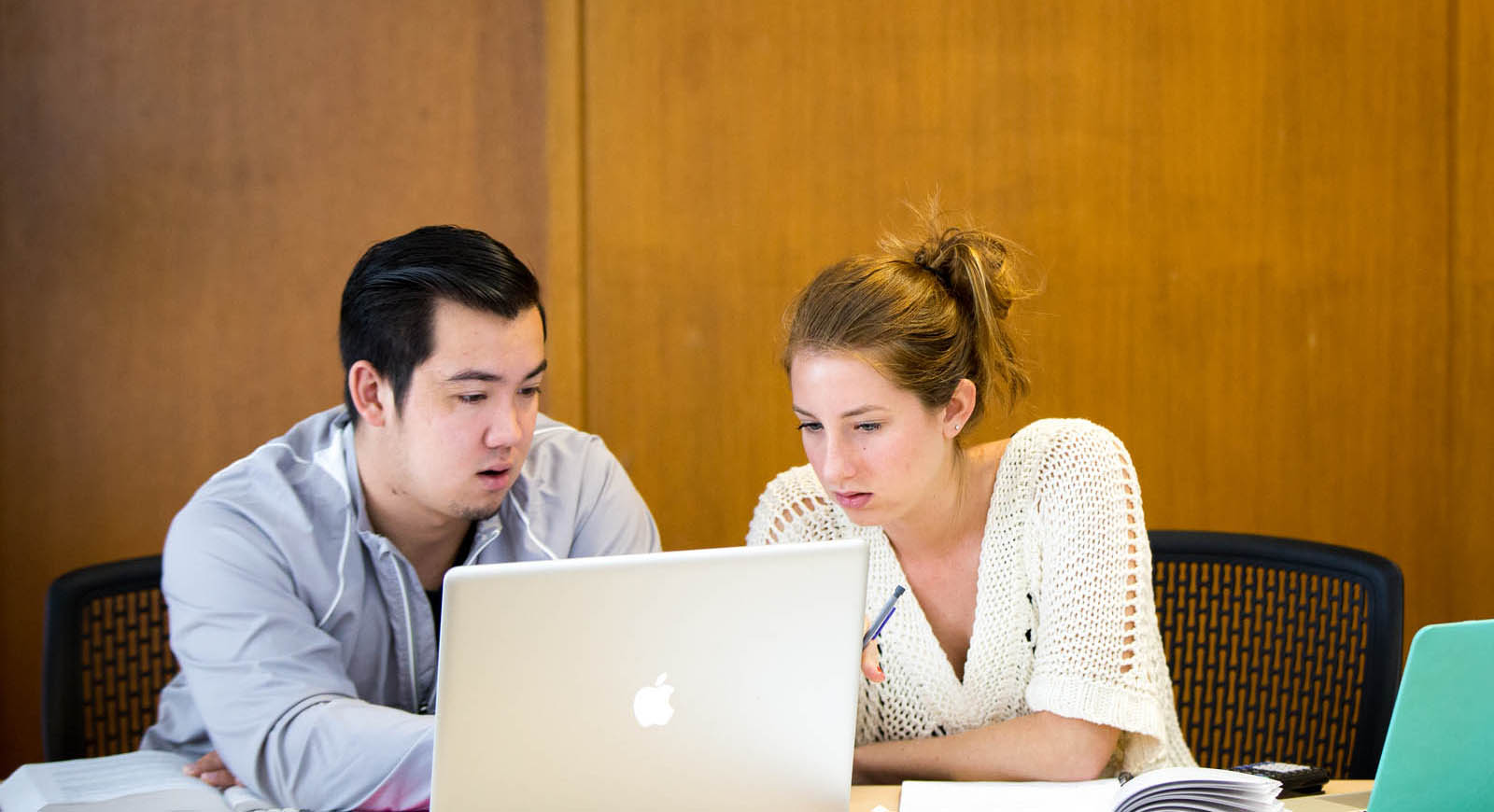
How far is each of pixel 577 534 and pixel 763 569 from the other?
0.83 m

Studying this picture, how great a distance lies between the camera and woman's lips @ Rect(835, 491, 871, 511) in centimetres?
189

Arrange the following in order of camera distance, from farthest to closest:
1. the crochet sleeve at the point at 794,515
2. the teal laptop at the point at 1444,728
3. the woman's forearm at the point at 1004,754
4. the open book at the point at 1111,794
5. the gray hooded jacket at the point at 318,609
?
the crochet sleeve at the point at 794,515
the woman's forearm at the point at 1004,754
the gray hooded jacket at the point at 318,609
the open book at the point at 1111,794
the teal laptop at the point at 1444,728

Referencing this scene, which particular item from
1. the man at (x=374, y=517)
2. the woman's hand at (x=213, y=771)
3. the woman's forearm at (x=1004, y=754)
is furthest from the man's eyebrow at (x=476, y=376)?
the woman's forearm at (x=1004, y=754)

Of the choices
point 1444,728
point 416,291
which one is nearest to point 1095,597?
point 1444,728

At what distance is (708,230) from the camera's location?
9.42 feet

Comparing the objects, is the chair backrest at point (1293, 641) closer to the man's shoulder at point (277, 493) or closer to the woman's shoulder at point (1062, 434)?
the woman's shoulder at point (1062, 434)

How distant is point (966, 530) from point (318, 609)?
89cm

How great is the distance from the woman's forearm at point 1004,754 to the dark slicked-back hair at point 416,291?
2.48 ft

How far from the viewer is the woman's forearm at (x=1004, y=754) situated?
1.76 metres

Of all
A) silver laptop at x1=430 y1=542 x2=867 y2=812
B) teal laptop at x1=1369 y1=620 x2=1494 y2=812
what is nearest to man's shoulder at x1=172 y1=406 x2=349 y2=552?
silver laptop at x1=430 y1=542 x2=867 y2=812

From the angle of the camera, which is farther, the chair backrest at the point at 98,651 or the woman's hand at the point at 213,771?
the chair backrest at the point at 98,651

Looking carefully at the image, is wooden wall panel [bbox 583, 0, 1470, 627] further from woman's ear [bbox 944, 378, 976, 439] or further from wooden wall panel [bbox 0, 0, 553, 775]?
woman's ear [bbox 944, 378, 976, 439]

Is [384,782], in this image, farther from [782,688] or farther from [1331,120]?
A: [1331,120]

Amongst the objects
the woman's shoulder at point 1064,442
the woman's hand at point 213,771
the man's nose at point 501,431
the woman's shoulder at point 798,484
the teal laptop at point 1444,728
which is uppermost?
the man's nose at point 501,431
